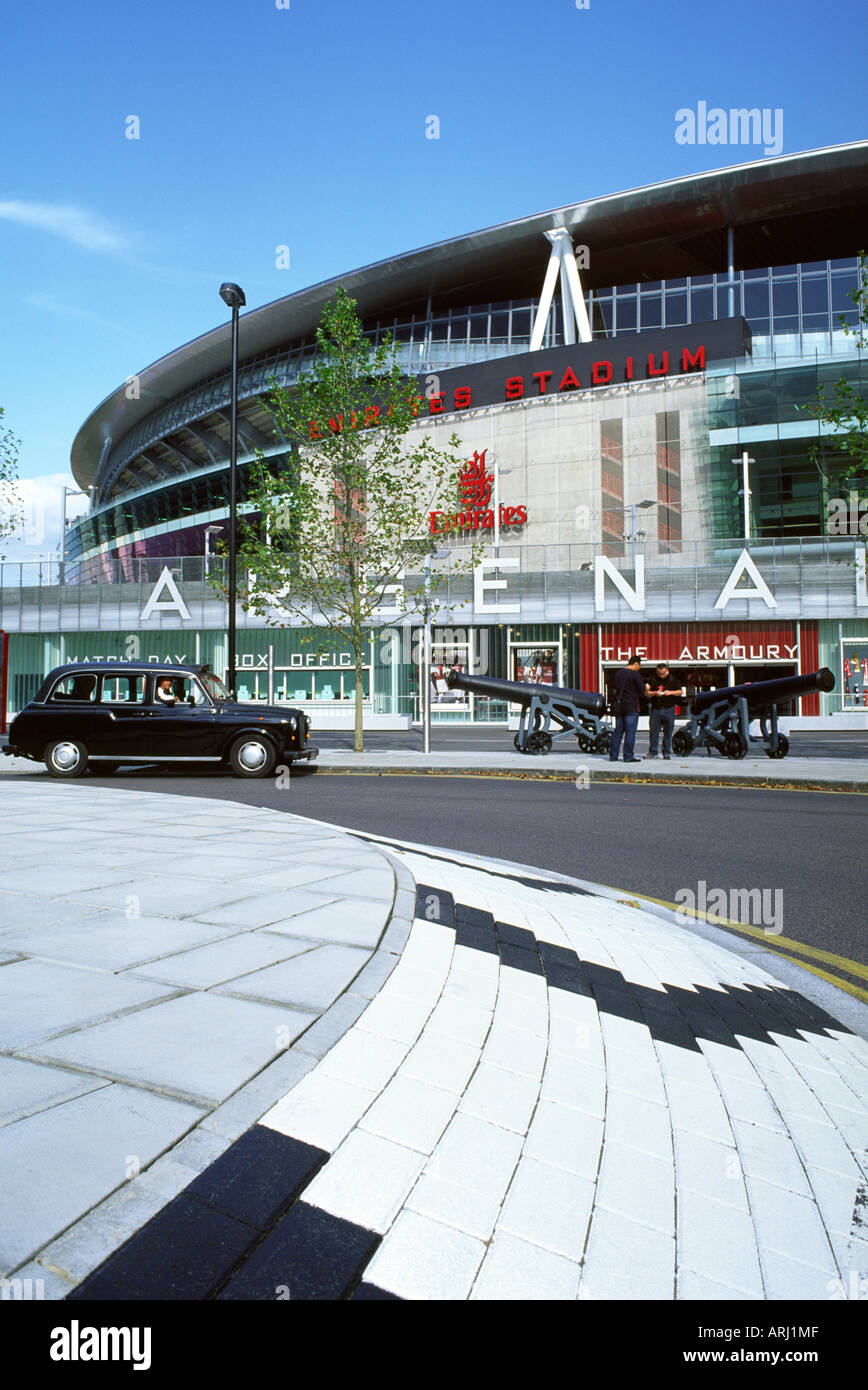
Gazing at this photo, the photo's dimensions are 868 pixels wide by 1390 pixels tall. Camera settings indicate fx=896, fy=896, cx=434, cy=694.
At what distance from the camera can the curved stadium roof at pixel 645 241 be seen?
142 ft

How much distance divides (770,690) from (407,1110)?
1520cm

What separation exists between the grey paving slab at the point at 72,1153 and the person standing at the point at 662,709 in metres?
15.3

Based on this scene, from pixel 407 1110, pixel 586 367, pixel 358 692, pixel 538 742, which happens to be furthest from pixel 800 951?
pixel 586 367

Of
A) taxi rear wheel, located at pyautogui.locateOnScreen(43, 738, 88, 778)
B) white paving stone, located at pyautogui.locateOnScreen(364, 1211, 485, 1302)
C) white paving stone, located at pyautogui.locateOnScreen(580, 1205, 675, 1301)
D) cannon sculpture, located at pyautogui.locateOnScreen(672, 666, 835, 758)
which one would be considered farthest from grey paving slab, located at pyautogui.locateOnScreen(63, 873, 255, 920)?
cannon sculpture, located at pyautogui.locateOnScreen(672, 666, 835, 758)

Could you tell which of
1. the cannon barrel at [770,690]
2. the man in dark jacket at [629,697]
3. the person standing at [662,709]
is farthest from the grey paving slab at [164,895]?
the person standing at [662,709]

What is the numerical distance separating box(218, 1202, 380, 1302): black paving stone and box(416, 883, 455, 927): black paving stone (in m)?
2.36

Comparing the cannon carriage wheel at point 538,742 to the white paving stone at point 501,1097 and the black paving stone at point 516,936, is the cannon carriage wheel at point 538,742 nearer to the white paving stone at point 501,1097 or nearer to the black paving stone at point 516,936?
the black paving stone at point 516,936

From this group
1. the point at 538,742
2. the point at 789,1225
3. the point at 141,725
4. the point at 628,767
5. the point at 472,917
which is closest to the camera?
the point at 789,1225

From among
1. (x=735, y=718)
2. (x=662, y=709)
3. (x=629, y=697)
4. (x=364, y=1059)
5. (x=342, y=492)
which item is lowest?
(x=364, y=1059)

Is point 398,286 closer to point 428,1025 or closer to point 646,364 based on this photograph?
point 646,364

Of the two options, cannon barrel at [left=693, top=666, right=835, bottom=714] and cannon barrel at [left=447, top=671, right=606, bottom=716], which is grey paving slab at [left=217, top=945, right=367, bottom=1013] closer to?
cannon barrel at [left=693, top=666, right=835, bottom=714]

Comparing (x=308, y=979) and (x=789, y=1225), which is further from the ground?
(x=308, y=979)

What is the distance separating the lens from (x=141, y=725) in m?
13.8

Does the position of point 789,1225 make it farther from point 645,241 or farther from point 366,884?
point 645,241
